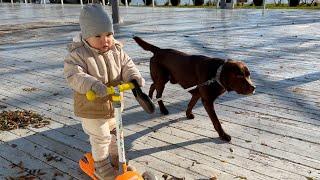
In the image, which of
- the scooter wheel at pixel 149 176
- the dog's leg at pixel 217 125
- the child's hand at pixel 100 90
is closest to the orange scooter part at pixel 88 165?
the scooter wheel at pixel 149 176

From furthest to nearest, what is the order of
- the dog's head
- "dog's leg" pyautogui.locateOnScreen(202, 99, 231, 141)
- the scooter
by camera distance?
"dog's leg" pyautogui.locateOnScreen(202, 99, 231, 141) < the dog's head < the scooter

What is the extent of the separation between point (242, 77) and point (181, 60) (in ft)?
2.60

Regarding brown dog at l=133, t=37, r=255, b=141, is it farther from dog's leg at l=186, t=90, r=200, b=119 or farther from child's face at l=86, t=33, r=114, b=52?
child's face at l=86, t=33, r=114, b=52

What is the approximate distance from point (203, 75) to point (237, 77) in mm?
417

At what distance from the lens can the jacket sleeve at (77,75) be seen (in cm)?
260

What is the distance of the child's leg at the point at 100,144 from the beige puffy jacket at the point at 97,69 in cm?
8

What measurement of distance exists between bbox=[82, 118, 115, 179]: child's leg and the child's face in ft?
1.78

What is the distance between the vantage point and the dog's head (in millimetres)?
3578

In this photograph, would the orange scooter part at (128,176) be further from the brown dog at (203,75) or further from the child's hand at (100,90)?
the brown dog at (203,75)

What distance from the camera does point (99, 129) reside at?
9.89 feet

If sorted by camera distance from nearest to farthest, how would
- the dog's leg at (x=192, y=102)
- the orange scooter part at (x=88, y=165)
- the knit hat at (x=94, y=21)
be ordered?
the knit hat at (x=94, y=21)
the orange scooter part at (x=88, y=165)
the dog's leg at (x=192, y=102)

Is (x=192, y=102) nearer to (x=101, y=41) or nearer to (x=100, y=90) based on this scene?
(x=101, y=41)

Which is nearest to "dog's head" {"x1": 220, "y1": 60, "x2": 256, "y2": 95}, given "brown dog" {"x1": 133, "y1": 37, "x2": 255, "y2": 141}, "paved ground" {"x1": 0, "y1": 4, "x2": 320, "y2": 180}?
"brown dog" {"x1": 133, "y1": 37, "x2": 255, "y2": 141}

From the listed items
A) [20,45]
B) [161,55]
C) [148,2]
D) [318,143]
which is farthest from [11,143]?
[148,2]
